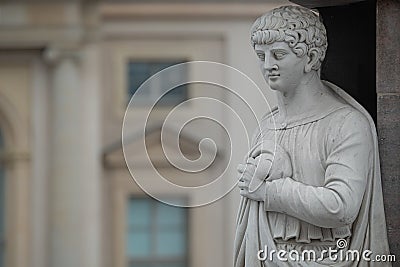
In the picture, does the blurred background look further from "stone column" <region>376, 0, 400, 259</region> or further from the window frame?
"stone column" <region>376, 0, 400, 259</region>

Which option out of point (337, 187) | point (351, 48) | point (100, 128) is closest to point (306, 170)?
point (337, 187)

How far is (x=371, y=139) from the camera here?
5.33 m

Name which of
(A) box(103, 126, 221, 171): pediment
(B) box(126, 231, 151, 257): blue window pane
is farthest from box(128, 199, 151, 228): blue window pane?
(A) box(103, 126, 221, 171): pediment

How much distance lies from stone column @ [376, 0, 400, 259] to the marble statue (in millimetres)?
102

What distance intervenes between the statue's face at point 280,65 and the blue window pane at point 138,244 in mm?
19757

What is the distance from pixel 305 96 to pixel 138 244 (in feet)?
64.7

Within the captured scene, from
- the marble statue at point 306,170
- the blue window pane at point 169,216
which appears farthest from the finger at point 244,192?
the blue window pane at point 169,216

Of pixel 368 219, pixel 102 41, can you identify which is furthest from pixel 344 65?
pixel 102 41

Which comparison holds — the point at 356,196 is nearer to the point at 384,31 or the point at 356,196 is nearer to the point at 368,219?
the point at 368,219

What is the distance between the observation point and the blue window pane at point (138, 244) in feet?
82.4

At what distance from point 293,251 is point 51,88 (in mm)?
18021

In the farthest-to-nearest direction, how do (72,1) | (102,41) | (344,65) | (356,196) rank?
1. (102,41)
2. (72,1)
3. (344,65)
4. (356,196)

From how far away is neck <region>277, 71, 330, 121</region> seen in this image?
17.9ft

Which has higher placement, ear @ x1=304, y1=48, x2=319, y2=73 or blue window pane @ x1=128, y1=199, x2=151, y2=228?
blue window pane @ x1=128, y1=199, x2=151, y2=228
